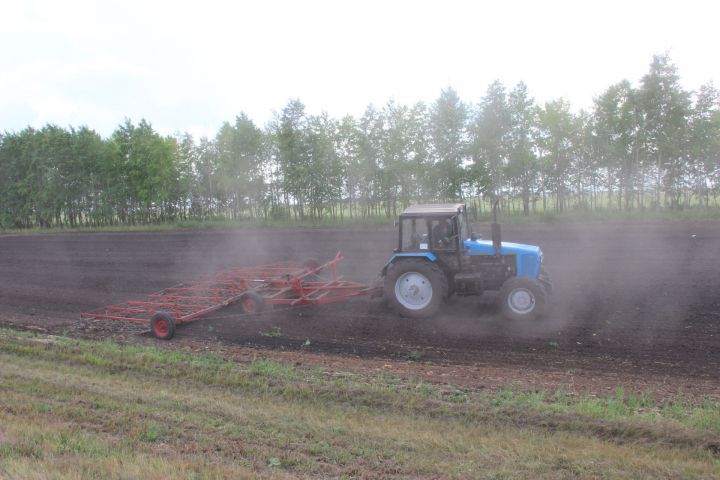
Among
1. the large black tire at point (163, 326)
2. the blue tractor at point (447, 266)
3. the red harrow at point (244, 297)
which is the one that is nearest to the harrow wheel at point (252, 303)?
the red harrow at point (244, 297)

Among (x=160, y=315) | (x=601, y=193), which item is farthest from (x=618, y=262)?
(x=601, y=193)

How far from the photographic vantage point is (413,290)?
969 centimetres

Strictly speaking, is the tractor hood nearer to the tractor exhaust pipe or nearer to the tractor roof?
the tractor exhaust pipe

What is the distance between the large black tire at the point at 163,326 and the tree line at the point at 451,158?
63.5ft

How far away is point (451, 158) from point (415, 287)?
17.8 metres

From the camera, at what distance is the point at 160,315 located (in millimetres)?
9391

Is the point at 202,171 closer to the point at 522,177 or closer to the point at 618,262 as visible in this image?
the point at 522,177

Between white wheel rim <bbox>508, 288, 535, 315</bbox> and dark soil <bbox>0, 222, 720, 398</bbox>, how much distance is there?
29 centimetres

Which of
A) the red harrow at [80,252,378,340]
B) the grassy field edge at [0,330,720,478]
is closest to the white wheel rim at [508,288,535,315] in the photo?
the red harrow at [80,252,378,340]

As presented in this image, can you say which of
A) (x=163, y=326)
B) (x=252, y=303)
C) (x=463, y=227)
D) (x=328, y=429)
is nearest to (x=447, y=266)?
(x=463, y=227)

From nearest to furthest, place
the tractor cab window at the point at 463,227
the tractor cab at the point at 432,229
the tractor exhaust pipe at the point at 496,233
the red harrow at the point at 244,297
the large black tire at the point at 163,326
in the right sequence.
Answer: the tractor exhaust pipe at the point at 496,233
the large black tire at the point at 163,326
the tractor cab at the point at 432,229
the tractor cab window at the point at 463,227
the red harrow at the point at 244,297

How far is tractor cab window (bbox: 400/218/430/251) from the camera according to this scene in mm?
9570

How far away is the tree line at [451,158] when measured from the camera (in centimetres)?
2434

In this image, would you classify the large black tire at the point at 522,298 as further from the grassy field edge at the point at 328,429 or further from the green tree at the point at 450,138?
the green tree at the point at 450,138
